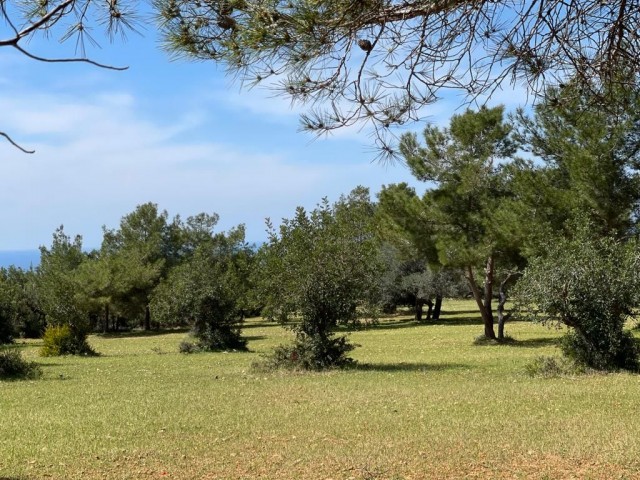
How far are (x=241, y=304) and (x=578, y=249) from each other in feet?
39.7

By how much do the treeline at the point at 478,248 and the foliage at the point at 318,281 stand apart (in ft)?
0.09

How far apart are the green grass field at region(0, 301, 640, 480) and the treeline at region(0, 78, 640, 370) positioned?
136 centimetres

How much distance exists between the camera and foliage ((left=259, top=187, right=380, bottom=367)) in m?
15.6

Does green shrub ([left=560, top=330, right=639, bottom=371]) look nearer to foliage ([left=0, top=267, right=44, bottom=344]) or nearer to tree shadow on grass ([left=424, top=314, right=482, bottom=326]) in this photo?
foliage ([left=0, top=267, right=44, bottom=344])

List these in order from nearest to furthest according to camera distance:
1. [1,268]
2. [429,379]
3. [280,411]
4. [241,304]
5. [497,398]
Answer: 1. [280,411]
2. [497,398]
3. [429,379]
4. [241,304]
5. [1,268]

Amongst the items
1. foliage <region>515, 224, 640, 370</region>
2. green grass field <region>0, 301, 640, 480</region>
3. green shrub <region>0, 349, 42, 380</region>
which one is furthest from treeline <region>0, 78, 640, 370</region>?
green shrub <region>0, 349, 42, 380</region>

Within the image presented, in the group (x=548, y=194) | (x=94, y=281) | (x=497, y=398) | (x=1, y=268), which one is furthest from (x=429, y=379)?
(x=1, y=268)

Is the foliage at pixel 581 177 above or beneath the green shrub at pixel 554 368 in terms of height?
above

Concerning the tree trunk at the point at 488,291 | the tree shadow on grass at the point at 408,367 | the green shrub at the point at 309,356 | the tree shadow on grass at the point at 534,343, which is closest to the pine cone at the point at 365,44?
the green shrub at the point at 309,356

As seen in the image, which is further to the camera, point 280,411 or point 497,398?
point 497,398

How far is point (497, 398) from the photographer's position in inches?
432

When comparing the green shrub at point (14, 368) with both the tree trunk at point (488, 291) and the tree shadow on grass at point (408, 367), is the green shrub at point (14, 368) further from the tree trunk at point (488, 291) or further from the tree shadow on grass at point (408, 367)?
the tree trunk at point (488, 291)

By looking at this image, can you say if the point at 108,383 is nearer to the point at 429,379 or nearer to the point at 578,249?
the point at 429,379

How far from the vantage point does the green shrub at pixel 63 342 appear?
23.0m
